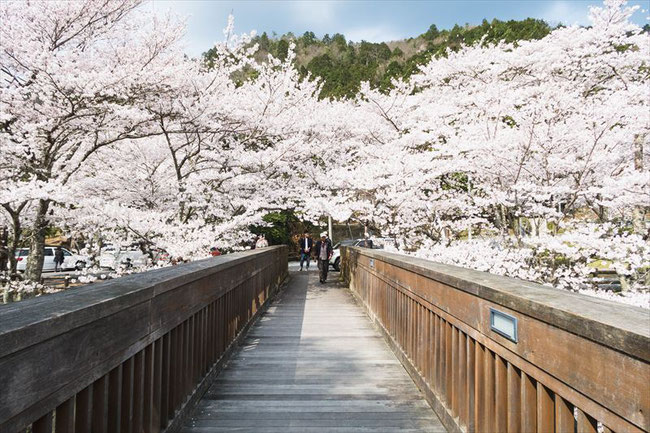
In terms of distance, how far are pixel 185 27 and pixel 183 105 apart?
1.79 meters

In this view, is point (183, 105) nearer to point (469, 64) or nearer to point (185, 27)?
point (185, 27)

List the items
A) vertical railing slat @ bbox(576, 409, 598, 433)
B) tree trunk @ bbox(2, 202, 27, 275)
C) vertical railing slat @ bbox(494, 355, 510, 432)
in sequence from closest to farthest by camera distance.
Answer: vertical railing slat @ bbox(576, 409, 598, 433), vertical railing slat @ bbox(494, 355, 510, 432), tree trunk @ bbox(2, 202, 27, 275)

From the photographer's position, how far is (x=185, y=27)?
1023cm

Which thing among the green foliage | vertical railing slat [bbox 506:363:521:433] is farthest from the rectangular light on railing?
the green foliage

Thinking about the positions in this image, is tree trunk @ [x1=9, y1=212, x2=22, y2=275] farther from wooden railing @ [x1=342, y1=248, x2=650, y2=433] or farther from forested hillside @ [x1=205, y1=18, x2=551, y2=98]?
forested hillside @ [x1=205, y1=18, x2=551, y2=98]

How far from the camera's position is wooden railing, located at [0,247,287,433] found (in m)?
1.33

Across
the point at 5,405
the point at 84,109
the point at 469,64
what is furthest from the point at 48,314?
the point at 469,64

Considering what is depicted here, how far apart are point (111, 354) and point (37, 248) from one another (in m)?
9.28

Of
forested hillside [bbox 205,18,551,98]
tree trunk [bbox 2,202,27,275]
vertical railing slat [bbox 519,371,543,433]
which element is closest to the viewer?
vertical railing slat [bbox 519,371,543,433]

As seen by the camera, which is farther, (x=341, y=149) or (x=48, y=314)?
(x=341, y=149)

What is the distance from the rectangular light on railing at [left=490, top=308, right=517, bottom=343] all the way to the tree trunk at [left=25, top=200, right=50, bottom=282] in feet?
31.8

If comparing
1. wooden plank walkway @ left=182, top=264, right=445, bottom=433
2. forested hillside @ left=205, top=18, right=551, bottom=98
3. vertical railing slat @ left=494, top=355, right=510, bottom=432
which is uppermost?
forested hillside @ left=205, top=18, right=551, bottom=98

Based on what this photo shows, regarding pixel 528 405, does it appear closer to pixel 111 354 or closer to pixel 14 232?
pixel 111 354

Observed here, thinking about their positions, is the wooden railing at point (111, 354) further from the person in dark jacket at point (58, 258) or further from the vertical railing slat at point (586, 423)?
the person in dark jacket at point (58, 258)
